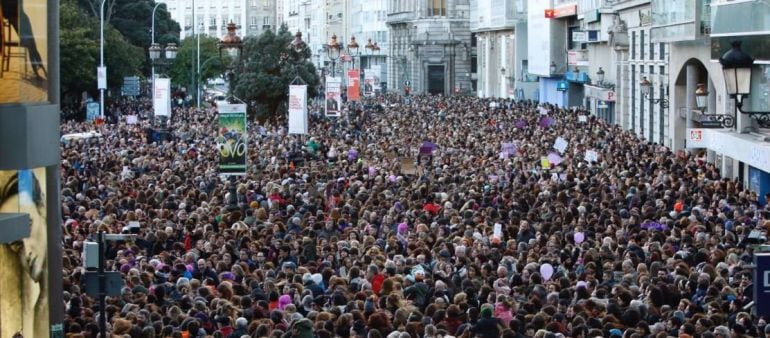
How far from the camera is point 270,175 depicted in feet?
125

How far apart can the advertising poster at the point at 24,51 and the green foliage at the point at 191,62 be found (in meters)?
106

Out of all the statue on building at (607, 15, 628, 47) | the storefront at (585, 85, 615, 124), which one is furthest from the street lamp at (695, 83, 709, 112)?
the storefront at (585, 85, 615, 124)

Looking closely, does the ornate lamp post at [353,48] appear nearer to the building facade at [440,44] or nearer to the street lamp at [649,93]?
the building facade at [440,44]

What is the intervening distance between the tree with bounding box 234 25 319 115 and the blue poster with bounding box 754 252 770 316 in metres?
60.5

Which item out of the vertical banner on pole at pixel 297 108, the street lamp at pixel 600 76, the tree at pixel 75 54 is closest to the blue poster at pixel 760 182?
the vertical banner on pole at pixel 297 108

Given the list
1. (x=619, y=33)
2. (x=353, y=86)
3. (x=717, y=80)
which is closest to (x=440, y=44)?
(x=353, y=86)

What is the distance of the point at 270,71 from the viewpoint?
73250 millimetres

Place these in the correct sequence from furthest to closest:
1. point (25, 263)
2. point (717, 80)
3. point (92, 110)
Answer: point (92, 110), point (717, 80), point (25, 263)

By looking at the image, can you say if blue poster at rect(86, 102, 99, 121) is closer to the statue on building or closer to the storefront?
the storefront

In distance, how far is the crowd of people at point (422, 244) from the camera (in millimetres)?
17359

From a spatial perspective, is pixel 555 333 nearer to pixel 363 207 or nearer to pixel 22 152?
pixel 22 152

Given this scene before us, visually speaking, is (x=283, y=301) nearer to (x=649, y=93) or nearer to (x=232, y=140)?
(x=232, y=140)

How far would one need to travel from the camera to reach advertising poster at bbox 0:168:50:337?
12.6 metres

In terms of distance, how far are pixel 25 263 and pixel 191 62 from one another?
10909 cm
